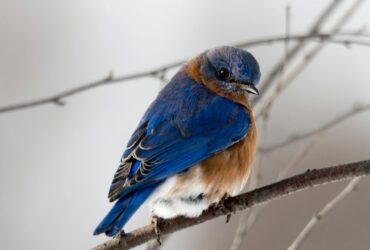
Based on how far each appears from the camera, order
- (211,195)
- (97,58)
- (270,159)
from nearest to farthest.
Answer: (211,195) < (270,159) < (97,58)

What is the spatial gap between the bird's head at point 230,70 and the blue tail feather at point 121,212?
932mm

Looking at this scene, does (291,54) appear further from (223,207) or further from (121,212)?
(121,212)

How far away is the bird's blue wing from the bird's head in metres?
0.09

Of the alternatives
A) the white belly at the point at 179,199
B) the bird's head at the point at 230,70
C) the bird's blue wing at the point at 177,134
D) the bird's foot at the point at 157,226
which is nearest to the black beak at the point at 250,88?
the bird's head at the point at 230,70

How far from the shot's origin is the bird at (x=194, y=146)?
4.16 metres

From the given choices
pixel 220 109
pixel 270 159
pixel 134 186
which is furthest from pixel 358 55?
pixel 134 186

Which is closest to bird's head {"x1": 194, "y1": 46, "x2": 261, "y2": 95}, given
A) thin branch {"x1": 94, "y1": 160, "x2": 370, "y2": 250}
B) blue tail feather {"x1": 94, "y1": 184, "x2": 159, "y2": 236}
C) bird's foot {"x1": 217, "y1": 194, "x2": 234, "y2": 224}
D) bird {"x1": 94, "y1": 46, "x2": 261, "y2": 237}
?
bird {"x1": 94, "y1": 46, "x2": 261, "y2": 237}

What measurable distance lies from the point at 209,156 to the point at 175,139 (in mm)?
218

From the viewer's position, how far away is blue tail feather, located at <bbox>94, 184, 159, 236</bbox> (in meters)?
3.78

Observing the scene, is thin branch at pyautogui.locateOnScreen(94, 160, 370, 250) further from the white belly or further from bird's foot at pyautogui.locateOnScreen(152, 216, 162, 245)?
the white belly

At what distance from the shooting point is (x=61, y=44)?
10.2 m

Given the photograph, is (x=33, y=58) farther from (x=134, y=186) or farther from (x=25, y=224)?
(x=134, y=186)

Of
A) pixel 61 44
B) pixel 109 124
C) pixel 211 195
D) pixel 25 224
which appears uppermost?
pixel 211 195

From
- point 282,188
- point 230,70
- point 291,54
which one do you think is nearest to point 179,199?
point 282,188
